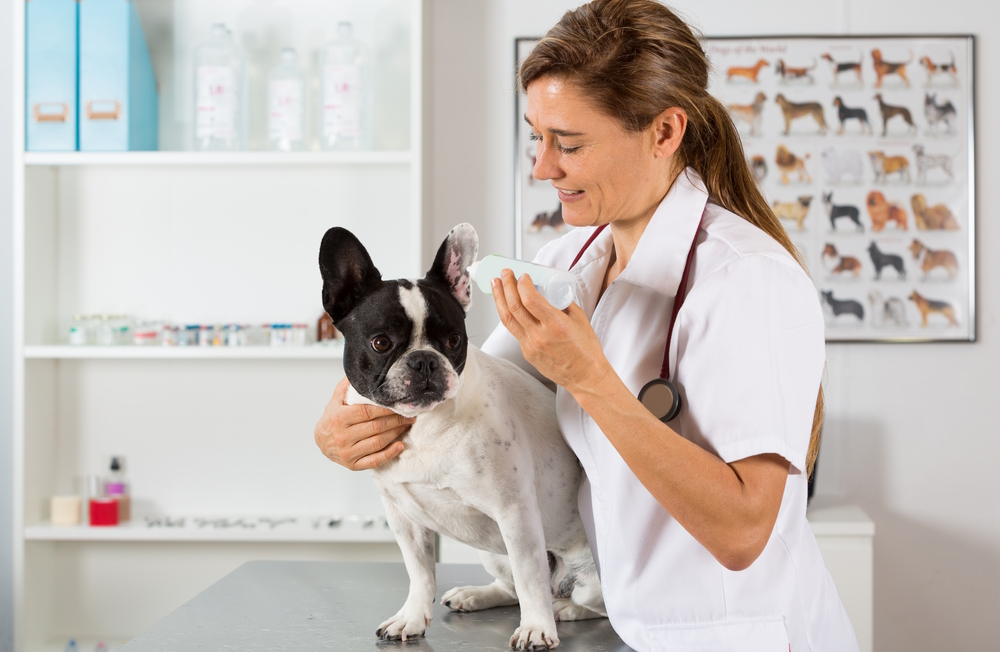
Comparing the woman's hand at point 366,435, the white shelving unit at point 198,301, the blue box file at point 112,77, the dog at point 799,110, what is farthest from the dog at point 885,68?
the blue box file at point 112,77

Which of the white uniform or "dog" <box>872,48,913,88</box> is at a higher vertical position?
"dog" <box>872,48,913,88</box>

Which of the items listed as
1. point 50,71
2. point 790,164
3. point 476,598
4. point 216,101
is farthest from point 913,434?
point 50,71

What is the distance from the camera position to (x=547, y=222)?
2664 mm

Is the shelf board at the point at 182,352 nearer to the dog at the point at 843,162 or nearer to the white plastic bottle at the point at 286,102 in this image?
the white plastic bottle at the point at 286,102

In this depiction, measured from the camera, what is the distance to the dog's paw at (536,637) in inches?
42.1

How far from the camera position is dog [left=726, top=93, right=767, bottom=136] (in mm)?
2615

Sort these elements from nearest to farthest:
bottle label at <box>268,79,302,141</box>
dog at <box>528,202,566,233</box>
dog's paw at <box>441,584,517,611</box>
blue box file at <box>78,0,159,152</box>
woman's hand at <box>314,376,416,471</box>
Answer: woman's hand at <box>314,376,416,471</box> → dog's paw at <box>441,584,517,611</box> → blue box file at <box>78,0,159,152</box> → bottle label at <box>268,79,302,141</box> → dog at <box>528,202,566,233</box>

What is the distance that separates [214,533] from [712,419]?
6.26 ft

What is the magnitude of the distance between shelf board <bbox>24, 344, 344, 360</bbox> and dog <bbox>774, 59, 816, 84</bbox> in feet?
5.64

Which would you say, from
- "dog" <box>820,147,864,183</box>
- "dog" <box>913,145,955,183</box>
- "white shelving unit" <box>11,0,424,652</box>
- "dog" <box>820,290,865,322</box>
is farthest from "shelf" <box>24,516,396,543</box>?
"dog" <box>913,145,955,183</box>

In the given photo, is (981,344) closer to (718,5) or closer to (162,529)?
(718,5)

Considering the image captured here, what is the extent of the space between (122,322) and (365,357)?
1753 mm

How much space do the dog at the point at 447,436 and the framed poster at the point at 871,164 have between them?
179 centimetres

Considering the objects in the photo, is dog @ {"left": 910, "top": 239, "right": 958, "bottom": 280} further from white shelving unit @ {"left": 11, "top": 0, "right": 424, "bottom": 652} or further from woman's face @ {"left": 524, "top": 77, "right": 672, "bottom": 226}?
woman's face @ {"left": 524, "top": 77, "right": 672, "bottom": 226}
